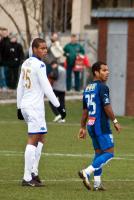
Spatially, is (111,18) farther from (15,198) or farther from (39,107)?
(15,198)

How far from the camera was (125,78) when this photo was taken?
27.8 meters

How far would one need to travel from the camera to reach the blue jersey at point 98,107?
516 inches

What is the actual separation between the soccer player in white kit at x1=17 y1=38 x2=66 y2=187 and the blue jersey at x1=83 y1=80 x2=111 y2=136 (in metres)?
0.51

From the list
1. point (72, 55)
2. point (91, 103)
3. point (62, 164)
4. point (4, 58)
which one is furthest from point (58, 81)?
point (91, 103)

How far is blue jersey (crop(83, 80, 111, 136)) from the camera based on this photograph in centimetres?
1312

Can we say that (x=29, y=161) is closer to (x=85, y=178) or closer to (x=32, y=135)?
(x=32, y=135)

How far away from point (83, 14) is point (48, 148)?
81.5 feet

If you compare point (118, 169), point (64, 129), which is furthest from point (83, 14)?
point (118, 169)

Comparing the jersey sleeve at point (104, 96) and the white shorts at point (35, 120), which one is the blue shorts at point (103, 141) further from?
the white shorts at point (35, 120)

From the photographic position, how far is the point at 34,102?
1355cm

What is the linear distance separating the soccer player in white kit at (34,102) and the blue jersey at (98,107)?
20.1 inches

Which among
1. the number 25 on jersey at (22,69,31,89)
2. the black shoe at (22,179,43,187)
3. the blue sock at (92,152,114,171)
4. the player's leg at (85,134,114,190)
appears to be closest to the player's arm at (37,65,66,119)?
the number 25 on jersey at (22,69,31,89)

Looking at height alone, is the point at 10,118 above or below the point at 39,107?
below

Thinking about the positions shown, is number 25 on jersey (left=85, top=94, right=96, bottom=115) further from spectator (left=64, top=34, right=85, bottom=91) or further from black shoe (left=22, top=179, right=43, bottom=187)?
spectator (left=64, top=34, right=85, bottom=91)
